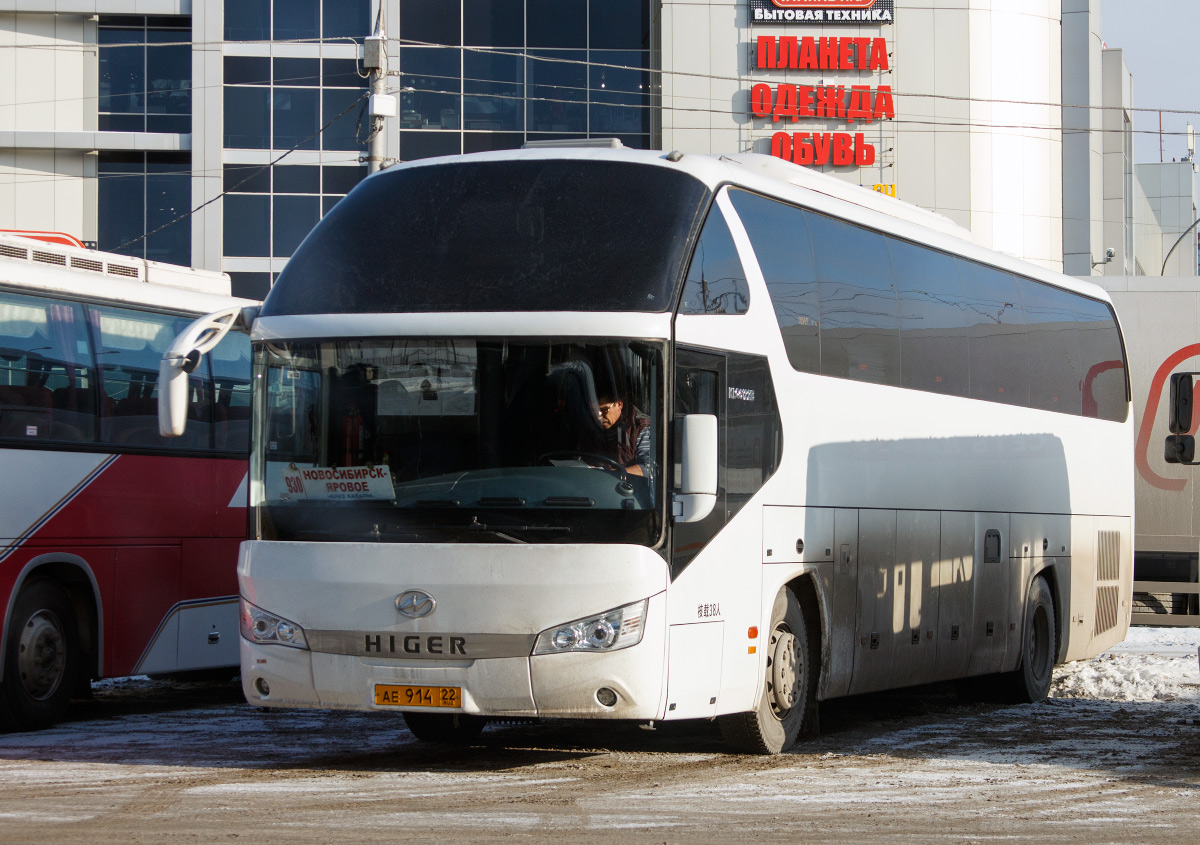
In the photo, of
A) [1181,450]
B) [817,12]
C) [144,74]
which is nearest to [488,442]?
[1181,450]

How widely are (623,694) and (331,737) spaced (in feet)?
11.1

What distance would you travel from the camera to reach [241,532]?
1470 centimetres

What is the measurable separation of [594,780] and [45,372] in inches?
217

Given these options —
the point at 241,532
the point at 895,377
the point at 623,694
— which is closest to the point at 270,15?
the point at 241,532

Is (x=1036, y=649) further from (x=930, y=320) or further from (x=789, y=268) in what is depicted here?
(x=789, y=268)

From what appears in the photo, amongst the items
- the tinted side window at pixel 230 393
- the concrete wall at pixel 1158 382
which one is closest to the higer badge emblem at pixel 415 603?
the tinted side window at pixel 230 393

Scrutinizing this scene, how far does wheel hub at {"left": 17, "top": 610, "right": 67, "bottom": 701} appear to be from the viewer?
1247 centimetres

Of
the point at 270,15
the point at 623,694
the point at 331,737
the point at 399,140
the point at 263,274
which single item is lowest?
the point at 331,737

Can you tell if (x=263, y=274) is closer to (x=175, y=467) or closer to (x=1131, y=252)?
(x=175, y=467)

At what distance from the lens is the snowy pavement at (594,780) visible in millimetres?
7977

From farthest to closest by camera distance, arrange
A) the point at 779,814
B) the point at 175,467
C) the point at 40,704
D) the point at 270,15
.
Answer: the point at 270,15 < the point at 175,467 < the point at 40,704 < the point at 779,814

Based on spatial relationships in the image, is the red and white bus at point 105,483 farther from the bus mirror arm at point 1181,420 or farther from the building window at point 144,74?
the building window at point 144,74

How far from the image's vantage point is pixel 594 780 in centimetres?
962

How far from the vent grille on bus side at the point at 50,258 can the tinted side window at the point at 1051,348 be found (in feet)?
27.6
